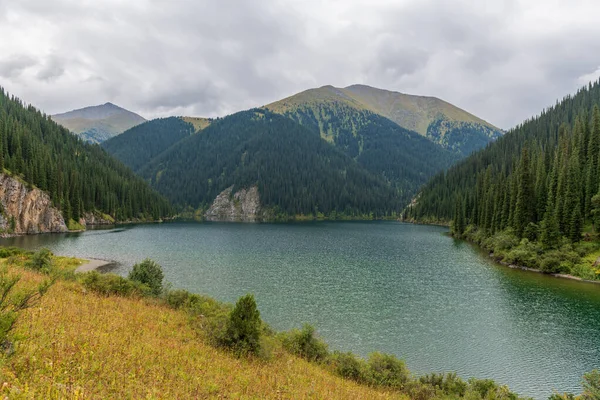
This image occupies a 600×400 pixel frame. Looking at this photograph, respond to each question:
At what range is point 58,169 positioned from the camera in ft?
460

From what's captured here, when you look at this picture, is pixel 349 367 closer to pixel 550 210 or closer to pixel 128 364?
pixel 128 364

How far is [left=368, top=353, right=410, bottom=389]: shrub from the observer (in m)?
19.9

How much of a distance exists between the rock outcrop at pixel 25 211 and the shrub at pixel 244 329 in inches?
4656

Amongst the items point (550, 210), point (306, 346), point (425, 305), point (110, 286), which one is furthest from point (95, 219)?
point (550, 210)

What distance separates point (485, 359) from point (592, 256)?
52.9m

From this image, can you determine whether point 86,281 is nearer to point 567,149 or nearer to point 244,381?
point 244,381

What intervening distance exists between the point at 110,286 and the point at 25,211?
115879 mm

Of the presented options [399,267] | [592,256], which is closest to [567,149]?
[592,256]

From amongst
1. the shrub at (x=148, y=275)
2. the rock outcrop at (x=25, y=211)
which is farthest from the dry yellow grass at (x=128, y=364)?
the rock outcrop at (x=25, y=211)

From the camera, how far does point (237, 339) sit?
60.2 feet

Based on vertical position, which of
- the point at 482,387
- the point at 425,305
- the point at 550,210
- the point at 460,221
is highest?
the point at 550,210

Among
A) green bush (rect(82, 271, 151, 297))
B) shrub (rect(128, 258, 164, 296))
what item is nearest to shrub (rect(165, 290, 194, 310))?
green bush (rect(82, 271, 151, 297))

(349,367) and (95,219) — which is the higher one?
(349,367)

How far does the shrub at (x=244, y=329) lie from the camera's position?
18156 millimetres
